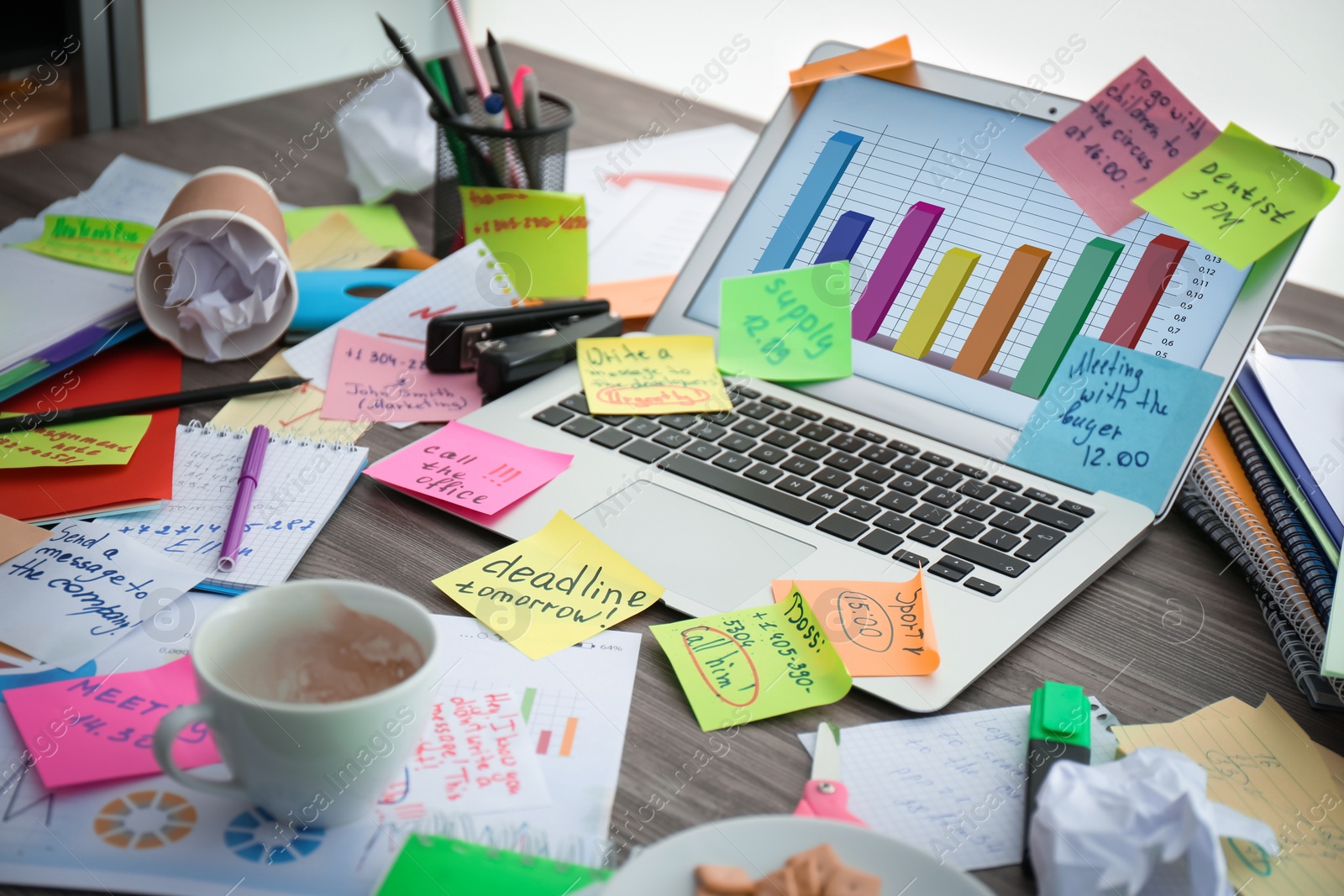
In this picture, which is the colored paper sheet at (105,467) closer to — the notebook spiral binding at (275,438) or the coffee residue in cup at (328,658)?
the notebook spiral binding at (275,438)

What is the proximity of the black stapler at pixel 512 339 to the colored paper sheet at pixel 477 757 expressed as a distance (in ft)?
1.03

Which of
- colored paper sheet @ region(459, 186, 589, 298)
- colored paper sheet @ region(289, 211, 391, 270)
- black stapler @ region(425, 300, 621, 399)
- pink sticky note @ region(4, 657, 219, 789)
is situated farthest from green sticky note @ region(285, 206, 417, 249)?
pink sticky note @ region(4, 657, 219, 789)

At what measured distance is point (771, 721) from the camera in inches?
19.8

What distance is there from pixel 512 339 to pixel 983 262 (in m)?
0.36

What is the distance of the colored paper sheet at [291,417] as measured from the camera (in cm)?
73

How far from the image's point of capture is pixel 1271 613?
0.62m

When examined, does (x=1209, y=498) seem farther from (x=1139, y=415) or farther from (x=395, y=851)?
(x=395, y=851)

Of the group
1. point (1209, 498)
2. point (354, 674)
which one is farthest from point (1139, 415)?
point (354, 674)

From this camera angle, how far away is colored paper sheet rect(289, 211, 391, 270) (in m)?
0.95

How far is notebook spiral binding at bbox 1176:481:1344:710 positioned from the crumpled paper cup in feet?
2.27

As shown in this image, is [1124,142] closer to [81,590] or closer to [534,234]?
[534,234]

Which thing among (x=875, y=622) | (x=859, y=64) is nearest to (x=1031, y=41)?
(x=859, y=64)

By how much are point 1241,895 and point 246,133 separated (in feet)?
3.89

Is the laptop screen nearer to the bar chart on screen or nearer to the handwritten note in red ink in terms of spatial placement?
the bar chart on screen
